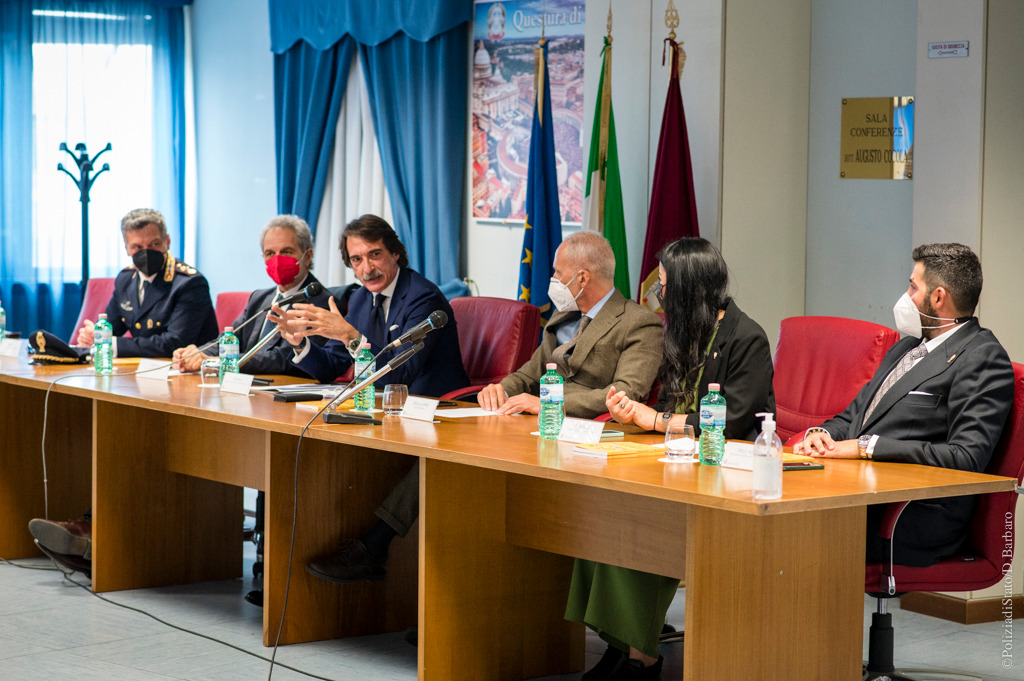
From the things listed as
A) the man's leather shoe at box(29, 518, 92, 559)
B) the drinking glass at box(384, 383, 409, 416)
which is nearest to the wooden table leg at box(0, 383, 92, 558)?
the man's leather shoe at box(29, 518, 92, 559)

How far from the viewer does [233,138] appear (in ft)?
25.7

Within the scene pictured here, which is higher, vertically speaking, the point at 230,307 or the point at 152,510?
the point at 230,307

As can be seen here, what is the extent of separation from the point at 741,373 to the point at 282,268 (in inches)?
79.2

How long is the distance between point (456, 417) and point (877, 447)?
1199mm

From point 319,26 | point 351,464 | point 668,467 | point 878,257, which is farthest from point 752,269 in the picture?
point 319,26

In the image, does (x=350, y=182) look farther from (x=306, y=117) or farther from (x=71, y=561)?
(x=71, y=561)

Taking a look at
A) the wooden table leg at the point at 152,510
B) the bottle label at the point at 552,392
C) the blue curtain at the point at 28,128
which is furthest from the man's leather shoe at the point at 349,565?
the blue curtain at the point at 28,128

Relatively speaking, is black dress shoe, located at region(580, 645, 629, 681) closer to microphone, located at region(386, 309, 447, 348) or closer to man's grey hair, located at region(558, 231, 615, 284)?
microphone, located at region(386, 309, 447, 348)

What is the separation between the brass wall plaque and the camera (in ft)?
14.9

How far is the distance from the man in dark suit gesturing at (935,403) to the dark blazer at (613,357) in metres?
0.65

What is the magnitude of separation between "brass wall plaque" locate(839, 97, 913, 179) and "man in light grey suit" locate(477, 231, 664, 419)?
1.41 metres

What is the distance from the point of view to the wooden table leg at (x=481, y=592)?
3.10 meters

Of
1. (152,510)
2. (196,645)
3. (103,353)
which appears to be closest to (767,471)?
(196,645)

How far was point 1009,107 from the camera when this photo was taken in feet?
12.9
